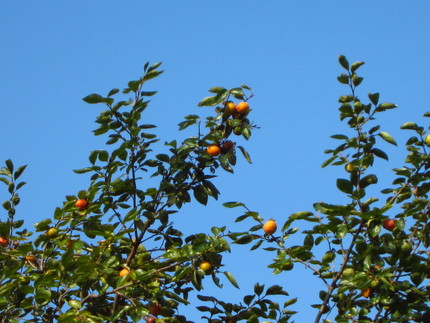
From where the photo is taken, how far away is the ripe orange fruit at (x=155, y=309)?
11.5ft

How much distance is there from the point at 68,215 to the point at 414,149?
1.98 m

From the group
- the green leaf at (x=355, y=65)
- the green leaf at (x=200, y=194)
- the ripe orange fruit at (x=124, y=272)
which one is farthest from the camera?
the green leaf at (x=200, y=194)

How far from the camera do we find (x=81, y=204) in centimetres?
387

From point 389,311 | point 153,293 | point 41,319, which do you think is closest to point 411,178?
point 389,311

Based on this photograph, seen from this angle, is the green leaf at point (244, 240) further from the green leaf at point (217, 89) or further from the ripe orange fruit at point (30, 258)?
the ripe orange fruit at point (30, 258)

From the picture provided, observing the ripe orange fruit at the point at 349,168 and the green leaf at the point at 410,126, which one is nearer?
the ripe orange fruit at the point at 349,168

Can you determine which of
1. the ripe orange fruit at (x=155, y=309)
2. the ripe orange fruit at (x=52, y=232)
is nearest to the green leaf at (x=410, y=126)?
the ripe orange fruit at (x=155, y=309)

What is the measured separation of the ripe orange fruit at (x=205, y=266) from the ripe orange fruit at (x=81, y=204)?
827mm

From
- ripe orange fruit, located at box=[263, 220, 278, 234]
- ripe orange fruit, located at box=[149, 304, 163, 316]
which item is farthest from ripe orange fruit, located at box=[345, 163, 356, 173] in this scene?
ripe orange fruit, located at box=[149, 304, 163, 316]

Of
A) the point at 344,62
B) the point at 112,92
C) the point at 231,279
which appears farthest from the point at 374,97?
the point at 112,92

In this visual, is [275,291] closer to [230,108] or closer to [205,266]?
[205,266]

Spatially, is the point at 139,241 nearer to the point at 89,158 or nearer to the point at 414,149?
the point at 89,158

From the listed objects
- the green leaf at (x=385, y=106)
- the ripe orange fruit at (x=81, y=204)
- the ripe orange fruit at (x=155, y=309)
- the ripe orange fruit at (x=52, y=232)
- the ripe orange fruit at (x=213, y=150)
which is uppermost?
the green leaf at (x=385, y=106)

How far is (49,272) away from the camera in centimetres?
351
